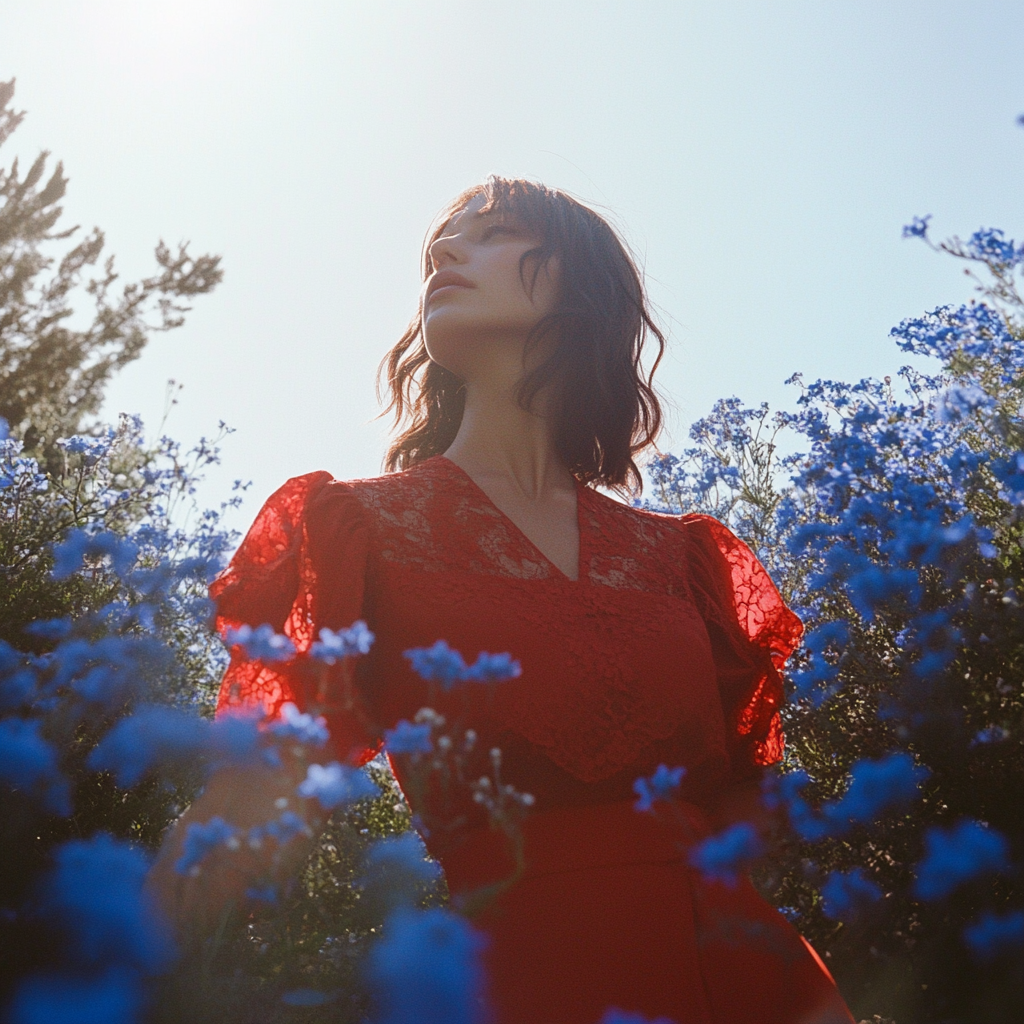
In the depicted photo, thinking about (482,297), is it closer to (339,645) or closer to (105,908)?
(339,645)

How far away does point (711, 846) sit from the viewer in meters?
0.55

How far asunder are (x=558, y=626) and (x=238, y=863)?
937mm

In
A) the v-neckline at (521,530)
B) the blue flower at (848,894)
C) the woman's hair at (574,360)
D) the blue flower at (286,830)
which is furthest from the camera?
the woman's hair at (574,360)

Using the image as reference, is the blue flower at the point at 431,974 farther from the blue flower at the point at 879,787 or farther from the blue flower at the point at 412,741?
the blue flower at the point at 879,787

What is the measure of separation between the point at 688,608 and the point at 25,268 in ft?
28.9

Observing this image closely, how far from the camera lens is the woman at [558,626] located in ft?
3.93

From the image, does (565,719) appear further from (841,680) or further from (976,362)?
(976,362)

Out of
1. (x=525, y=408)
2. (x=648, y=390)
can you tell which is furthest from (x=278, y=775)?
(x=648, y=390)

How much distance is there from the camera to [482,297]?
6.02 feet

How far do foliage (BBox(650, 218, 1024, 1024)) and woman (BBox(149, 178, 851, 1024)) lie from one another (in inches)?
5.5

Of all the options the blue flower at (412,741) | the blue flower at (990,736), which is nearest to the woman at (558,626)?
Answer: the blue flower at (412,741)

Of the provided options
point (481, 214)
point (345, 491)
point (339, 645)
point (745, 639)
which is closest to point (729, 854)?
point (339, 645)

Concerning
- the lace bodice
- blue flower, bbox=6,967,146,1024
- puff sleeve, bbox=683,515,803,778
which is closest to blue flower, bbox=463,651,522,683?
blue flower, bbox=6,967,146,1024

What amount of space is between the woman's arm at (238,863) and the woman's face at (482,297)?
1267mm
